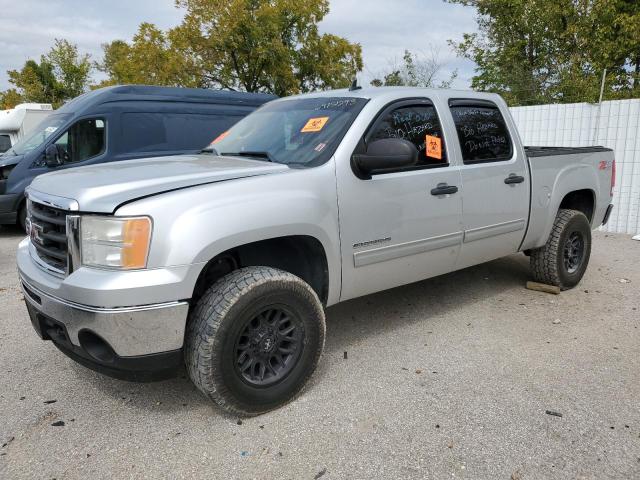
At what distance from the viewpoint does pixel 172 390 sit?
3.12m

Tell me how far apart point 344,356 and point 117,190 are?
1930mm

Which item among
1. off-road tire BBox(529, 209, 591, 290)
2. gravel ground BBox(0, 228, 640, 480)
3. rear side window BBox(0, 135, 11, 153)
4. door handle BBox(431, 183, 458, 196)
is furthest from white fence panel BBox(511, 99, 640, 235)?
rear side window BBox(0, 135, 11, 153)

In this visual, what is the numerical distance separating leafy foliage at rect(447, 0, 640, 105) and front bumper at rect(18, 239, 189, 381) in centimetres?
1262

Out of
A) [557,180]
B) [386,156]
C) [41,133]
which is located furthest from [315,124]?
[41,133]

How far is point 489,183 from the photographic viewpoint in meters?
3.98

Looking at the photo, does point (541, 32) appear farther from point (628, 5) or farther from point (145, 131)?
point (145, 131)

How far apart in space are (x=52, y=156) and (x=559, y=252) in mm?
7613

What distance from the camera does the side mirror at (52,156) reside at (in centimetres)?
816

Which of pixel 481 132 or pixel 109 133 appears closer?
pixel 481 132

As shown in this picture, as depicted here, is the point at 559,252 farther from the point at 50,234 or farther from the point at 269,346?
the point at 50,234

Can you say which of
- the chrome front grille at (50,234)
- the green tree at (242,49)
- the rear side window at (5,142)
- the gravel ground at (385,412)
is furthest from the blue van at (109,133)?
the green tree at (242,49)

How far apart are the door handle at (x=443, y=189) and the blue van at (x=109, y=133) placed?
593cm

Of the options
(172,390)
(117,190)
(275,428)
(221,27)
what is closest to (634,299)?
(275,428)

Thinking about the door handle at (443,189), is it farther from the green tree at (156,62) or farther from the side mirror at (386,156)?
the green tree at (156,62)
